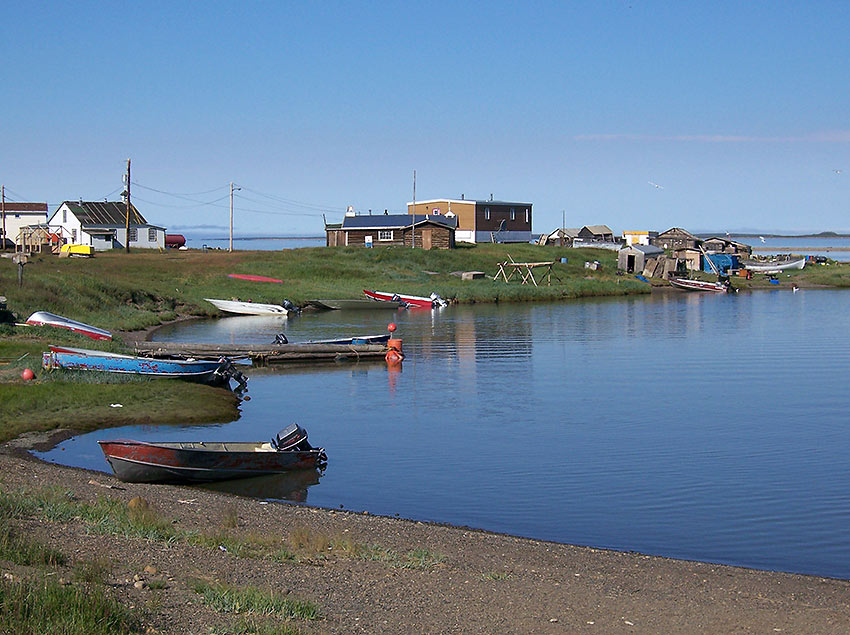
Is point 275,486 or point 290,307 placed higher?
point 290,307

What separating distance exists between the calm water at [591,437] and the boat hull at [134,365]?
1.72 meters

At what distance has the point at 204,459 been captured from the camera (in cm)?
2002

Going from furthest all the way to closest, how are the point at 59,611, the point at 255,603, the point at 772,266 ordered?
the point at 772,266 < the point at 255,603 < the point at 59,611

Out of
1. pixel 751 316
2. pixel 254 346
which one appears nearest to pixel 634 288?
pixel 751 316

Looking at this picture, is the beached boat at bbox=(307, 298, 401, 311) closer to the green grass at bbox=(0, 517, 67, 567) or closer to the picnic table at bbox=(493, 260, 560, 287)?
the picnic table at bbox=(493, 260, 560, 287)

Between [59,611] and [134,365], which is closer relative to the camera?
[59,611]

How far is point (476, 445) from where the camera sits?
985 inches

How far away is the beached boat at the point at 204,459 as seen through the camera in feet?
64.1

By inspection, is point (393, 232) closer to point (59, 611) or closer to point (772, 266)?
point (772, 266)

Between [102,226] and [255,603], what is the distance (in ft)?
298

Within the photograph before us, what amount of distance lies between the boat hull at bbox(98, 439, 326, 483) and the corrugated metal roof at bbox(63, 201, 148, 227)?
263 ft

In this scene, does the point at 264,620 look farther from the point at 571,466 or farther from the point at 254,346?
the point at 254,346

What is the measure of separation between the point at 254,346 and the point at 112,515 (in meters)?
25.2

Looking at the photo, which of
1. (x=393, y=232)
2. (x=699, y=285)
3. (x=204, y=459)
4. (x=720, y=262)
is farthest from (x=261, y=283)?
(x=720, y=262)
